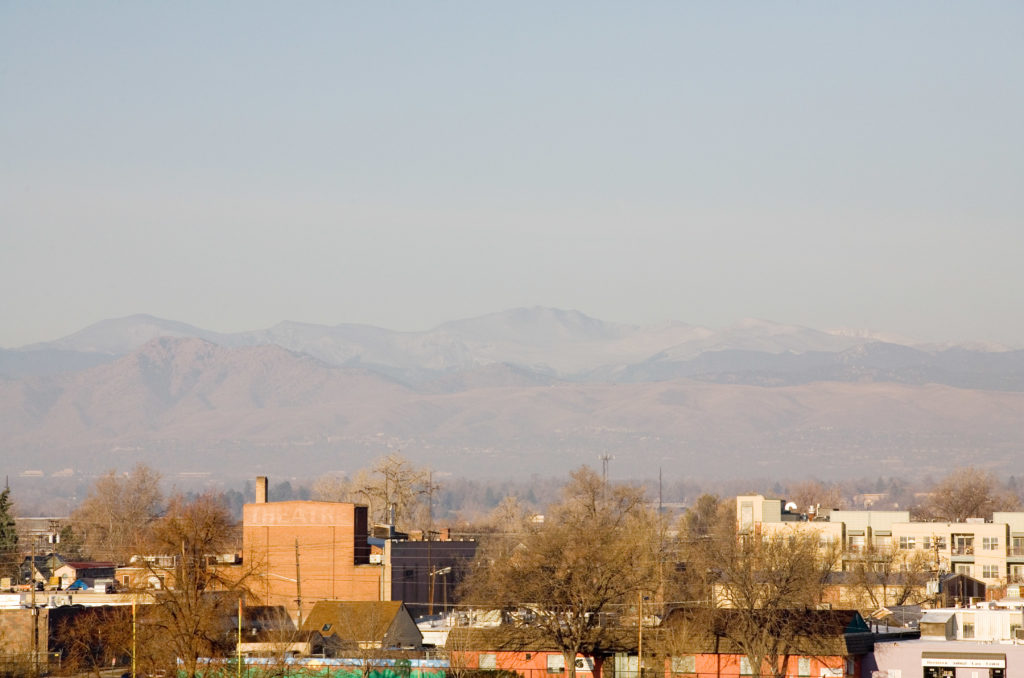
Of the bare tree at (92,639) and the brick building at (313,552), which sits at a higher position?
the brick building at (313,552)

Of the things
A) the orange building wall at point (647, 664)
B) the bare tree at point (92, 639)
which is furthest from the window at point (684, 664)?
the bare tree at point (92, 639)

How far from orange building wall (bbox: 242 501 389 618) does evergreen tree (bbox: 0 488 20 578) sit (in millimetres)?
22588

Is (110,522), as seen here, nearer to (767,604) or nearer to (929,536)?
(929,536)

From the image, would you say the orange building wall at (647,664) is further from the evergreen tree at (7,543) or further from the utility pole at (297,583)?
the evergreen tree at (7,543)

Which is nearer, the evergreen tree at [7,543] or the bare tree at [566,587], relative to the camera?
the bare tree at [566,587]

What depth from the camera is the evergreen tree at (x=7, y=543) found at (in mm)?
110562

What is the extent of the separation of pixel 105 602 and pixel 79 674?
10646 millimetres

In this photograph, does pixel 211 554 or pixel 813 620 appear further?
pixel 211 554

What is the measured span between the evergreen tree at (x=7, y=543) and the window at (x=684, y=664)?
5621 centimetres

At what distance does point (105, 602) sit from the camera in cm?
8338

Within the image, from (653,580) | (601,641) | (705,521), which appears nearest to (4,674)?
(601,641)

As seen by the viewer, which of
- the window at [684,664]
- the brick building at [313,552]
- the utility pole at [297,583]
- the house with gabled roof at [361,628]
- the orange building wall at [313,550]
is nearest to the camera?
the window at [684,664]

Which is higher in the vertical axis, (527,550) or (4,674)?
(527,550)

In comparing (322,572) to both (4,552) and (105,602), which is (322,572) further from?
(4,552)
